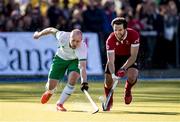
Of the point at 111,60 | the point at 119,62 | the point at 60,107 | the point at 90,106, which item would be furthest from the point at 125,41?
the point at 60,107

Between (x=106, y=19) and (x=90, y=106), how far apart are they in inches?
354

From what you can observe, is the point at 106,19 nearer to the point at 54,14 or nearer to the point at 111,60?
the point at 54,14

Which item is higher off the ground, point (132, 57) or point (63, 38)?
point (63, 38)

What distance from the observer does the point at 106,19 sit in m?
23.0

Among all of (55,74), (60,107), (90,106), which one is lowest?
(90,106)

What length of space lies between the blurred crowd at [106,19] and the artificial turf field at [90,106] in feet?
9.31

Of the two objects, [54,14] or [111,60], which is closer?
[111,60]

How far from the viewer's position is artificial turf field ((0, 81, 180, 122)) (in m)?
12.2

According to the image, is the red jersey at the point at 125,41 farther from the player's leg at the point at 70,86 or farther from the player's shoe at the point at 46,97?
the player's shoe at the point at 46,97

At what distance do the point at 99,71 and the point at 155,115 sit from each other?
9.60 m

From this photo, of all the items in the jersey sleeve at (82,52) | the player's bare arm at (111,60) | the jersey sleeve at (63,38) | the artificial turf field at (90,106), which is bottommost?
the artificial turf field at (90,106)

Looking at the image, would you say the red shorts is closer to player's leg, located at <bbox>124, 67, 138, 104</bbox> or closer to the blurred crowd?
player's leg, located at <bbox>124, 67, 138, 104</bbox>

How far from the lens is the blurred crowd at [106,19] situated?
22.3 m

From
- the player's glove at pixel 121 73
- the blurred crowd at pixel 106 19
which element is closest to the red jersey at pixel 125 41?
the player's glove at pixel 121 73
